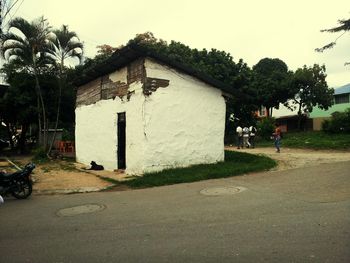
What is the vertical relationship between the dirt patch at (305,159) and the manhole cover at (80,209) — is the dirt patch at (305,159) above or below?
above

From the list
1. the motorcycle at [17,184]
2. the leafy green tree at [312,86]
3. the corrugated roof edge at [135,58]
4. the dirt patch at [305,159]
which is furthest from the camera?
the leafy green tree at [312,86]

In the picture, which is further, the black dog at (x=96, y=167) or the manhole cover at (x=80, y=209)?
the black dog at (x=96, y=167)

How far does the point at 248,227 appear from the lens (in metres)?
5.72

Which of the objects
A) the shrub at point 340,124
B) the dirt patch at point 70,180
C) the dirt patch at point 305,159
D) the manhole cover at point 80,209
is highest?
the shrub at point 340,124

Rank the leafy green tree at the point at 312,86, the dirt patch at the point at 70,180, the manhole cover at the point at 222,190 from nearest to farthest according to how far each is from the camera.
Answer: the manhole cover at the point at 222,190
the dirt patch at the point at 70,180
the leafy green tree at the point at 312,86

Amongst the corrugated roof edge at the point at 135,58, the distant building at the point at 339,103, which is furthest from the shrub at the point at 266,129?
the corrugated roof edge at the point at 135,58

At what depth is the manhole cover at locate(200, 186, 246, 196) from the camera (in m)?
8.92

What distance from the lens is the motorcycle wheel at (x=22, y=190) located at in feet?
31.2

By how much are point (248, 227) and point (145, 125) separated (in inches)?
287

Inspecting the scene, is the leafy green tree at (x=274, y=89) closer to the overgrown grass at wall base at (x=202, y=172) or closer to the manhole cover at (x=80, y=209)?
the overgrown grass at wall base at (x=202, y=172)

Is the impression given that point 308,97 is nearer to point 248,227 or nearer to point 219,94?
point 219,94

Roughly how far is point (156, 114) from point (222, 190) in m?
4.46

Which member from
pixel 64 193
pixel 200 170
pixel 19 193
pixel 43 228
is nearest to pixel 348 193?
pixel 200 170

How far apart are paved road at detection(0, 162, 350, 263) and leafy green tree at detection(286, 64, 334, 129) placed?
85.5 feet
